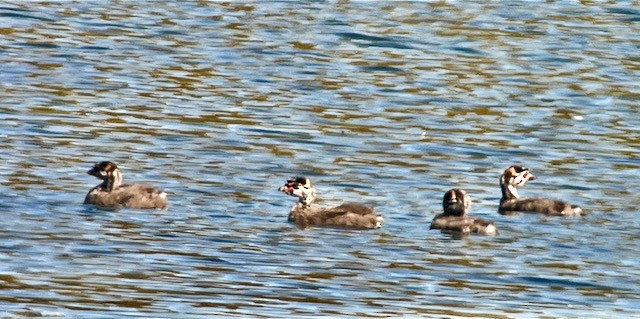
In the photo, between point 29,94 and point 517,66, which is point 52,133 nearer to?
point 29,94

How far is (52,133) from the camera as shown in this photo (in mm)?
23328

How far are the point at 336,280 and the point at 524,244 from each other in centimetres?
301

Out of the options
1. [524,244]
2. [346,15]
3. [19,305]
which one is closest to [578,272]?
[524,244]

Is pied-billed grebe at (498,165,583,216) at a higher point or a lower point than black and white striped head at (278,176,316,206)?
lower

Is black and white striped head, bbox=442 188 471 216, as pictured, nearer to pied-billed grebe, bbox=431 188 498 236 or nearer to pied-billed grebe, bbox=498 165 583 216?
pied-billed grebe, bbox=431 188 498 236

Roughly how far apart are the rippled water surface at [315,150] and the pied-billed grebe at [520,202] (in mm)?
184

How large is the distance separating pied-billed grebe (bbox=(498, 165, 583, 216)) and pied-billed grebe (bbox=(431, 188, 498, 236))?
101cm

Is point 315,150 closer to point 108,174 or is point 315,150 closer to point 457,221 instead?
point 108,174

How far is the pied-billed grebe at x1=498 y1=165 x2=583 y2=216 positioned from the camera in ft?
64.2

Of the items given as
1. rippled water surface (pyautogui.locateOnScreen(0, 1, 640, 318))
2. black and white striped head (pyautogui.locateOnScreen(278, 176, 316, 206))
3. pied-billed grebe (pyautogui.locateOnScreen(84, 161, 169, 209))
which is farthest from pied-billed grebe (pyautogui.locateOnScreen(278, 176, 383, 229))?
pied-billed grebe (pyautogui.locateOnScreen(84, 161, 169, 209))

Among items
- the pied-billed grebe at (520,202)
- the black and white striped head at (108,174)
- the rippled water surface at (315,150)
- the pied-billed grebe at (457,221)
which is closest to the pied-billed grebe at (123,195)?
the black and white striped head at (108,174)

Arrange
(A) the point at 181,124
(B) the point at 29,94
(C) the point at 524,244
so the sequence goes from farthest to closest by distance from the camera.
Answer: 1. (B) the point at 29,94
2. (A) the point at 181,124
3. (C) the point at 524,244

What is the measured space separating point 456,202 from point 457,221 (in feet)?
1.73

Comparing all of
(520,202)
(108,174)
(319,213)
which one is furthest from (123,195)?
(520,202)
